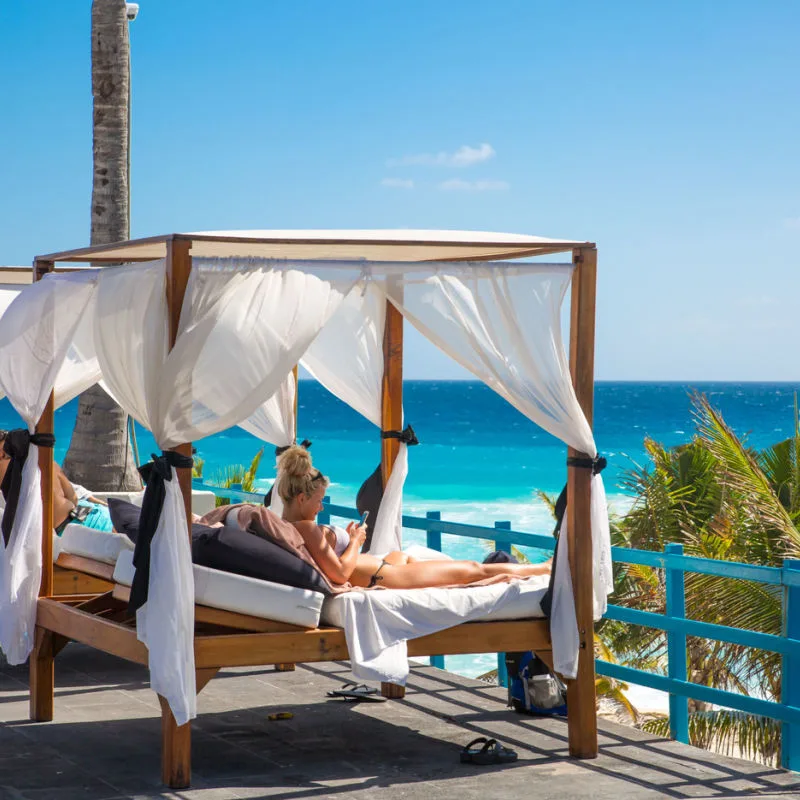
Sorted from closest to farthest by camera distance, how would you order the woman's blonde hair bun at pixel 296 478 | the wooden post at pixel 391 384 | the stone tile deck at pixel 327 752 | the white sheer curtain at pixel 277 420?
the stone tile deck at pixel 327 752 → the woman's blonde hair bun at pixel 296 478 → the wooden post at pixel 391 384 → the white sheer curtain at pixel 277 420

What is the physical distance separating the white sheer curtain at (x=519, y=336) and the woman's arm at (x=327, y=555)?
31.5 inches

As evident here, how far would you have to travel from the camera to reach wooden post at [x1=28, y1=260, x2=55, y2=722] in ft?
19.1

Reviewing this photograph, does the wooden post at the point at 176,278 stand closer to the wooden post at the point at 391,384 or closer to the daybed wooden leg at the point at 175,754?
the daybed wooden leg at the point at 175,754

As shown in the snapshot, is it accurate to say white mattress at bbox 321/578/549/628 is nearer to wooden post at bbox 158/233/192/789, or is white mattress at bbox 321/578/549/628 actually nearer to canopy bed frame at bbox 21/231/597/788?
→ canopy bed frame at bbox 21/231/597/788

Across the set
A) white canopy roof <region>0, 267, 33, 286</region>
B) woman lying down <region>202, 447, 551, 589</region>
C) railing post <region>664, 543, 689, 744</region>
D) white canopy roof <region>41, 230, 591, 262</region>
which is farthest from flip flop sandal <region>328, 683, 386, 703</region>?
white canopy roof <region>0, 267, 33, 286</region>

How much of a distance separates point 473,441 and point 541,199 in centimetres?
943

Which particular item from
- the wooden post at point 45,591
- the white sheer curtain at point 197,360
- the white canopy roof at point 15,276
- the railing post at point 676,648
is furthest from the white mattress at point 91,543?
the railing post at point 676,648

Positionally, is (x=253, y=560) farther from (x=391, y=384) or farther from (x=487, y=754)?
(x=391, y=384)

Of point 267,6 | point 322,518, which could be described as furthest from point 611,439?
point 322,518

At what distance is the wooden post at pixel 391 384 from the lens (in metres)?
6.75

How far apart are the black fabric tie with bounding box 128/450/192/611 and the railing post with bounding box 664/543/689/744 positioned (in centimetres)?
199

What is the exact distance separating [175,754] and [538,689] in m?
1.76

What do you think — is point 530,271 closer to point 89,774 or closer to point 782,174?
point 89,774

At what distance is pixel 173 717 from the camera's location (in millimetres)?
4887
